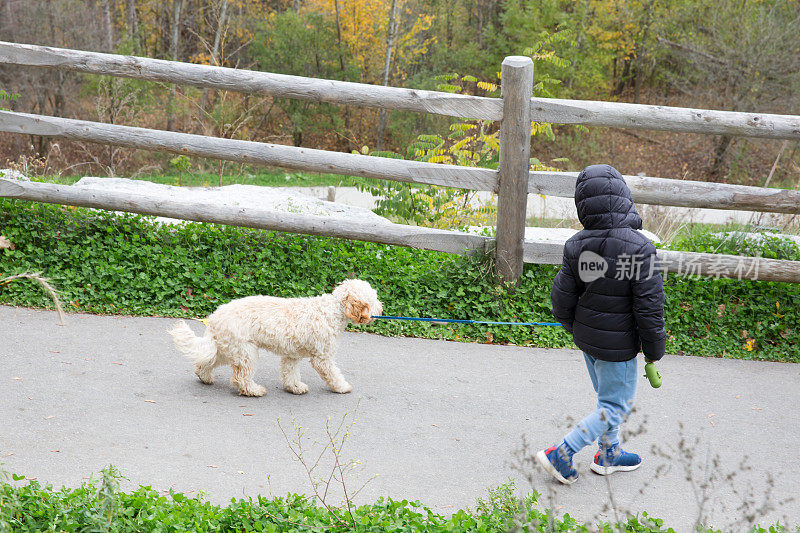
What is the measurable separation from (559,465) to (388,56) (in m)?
19.3

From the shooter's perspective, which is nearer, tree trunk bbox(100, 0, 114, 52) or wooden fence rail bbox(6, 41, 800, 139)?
wooden fence rail bbox(6, 41, 800, 139)

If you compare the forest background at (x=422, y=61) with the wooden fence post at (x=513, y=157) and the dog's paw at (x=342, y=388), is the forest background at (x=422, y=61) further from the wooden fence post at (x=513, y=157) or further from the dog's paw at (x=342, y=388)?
the dog's paw at (x=342, y=388)

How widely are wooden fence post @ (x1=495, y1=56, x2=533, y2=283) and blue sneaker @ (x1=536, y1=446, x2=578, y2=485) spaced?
248 centimetres

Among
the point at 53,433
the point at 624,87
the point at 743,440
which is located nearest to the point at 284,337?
the point at 53,433

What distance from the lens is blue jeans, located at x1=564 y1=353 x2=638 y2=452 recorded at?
13.2 ft

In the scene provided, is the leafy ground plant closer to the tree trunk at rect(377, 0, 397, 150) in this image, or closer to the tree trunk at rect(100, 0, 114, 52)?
the tree trunk at rect(377, 0, 397, 150)

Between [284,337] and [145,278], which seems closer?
[284,337]

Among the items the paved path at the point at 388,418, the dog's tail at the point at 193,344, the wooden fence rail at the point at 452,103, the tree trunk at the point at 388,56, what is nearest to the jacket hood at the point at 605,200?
the paved path at the point at 388,418

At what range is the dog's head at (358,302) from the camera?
187 inches

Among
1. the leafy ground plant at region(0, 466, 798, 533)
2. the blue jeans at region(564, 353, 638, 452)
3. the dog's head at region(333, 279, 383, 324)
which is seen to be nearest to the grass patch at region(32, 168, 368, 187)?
the dog's head at region(333, 279, 383, 324)

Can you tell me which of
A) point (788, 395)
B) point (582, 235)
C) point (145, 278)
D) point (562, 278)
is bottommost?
point (788, 395)

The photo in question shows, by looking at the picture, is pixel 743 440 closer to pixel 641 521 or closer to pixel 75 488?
pixel 641 521

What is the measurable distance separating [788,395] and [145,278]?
551 cm

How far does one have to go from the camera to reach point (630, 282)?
390cm
